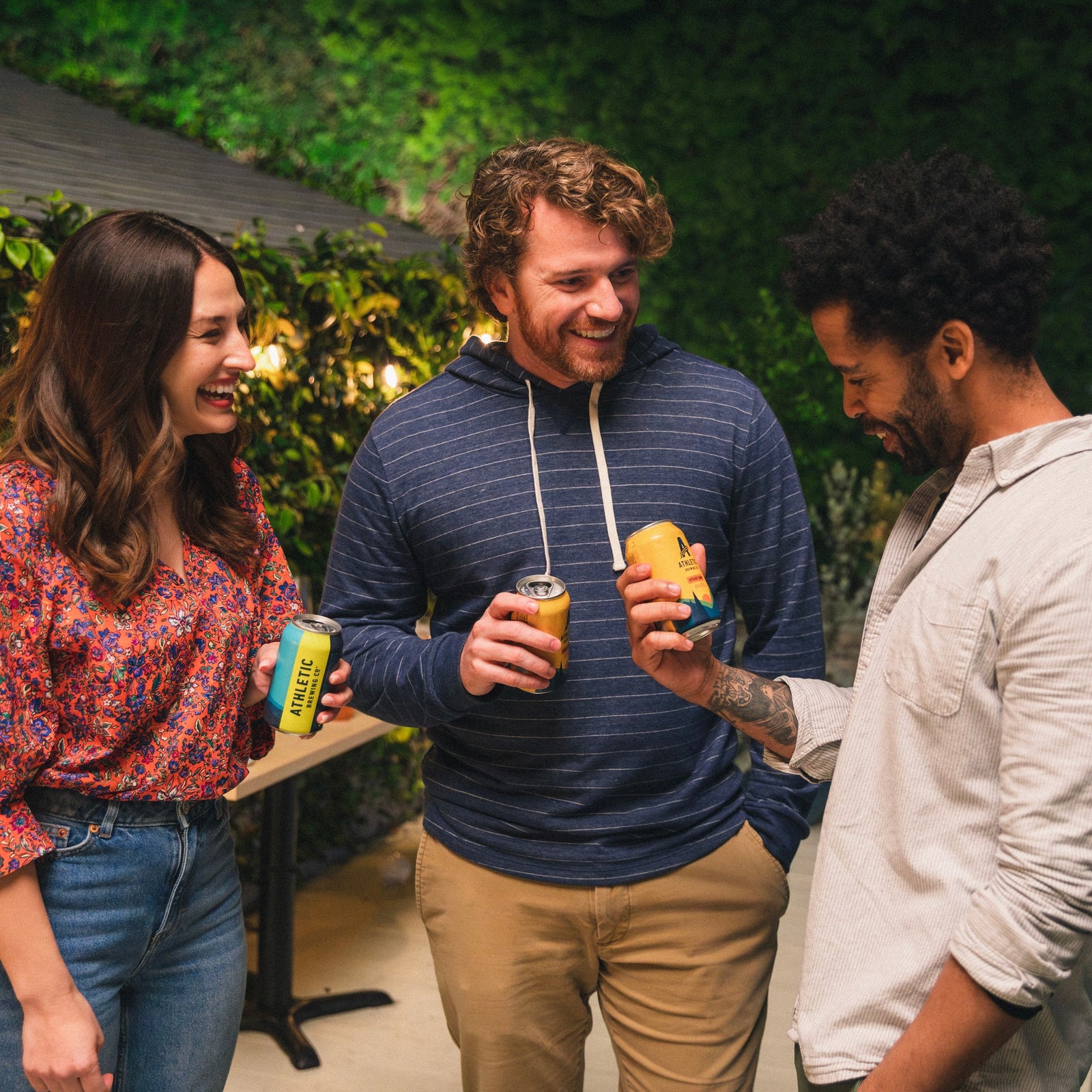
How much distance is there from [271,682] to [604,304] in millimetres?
693

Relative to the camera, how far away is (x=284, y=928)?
118 inches

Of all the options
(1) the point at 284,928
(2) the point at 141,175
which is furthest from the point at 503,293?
(2) the point at 141,175

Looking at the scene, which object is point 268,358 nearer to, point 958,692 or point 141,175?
point 141,175

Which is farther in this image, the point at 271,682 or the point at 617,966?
the point at 617,966

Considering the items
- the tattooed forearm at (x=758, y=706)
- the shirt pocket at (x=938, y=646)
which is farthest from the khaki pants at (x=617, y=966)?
the shirt pocket at (x=938, y=646)

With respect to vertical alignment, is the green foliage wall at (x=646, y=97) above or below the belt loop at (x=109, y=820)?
above

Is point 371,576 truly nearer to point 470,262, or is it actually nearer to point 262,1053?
point 470,262

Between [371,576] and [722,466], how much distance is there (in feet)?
1.80

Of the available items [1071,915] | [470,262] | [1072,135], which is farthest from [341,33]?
[1071,915]

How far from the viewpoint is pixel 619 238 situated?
1.59 meters

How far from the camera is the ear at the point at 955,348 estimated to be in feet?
3.62

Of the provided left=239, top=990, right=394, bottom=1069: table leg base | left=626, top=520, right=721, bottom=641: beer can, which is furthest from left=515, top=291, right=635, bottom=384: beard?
left=239, top=990, right=394, bottom=1069: table leg base

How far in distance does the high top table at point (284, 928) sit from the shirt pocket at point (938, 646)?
200 centimetres

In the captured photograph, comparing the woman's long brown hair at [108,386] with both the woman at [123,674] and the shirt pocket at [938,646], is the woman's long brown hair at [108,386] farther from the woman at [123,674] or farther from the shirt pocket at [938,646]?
the shirt pocket at [938,646]
